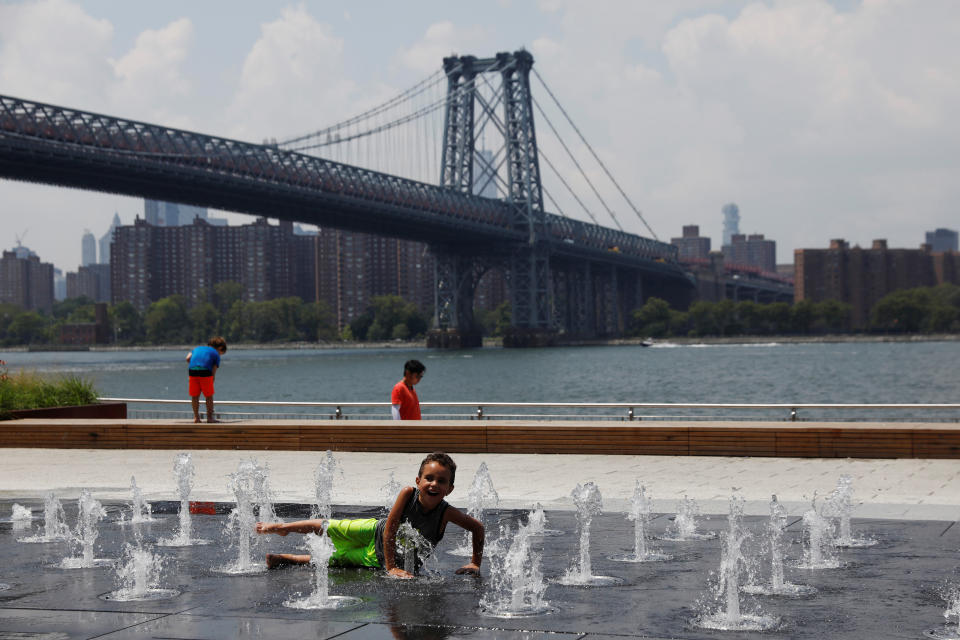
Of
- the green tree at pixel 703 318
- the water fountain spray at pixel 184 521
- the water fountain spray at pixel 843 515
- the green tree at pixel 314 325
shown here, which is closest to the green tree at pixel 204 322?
the green tree at pixel 314 325

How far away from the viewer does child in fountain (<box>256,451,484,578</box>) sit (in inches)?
249

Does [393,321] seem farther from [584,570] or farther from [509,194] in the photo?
[584,570]

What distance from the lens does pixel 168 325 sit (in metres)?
179

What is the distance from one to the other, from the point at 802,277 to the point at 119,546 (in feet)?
645

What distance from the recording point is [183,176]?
67.1m

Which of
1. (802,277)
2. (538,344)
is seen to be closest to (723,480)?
(538,344)

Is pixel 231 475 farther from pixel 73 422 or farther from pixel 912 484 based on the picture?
pixel 912 484

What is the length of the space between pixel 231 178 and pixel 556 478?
200ft

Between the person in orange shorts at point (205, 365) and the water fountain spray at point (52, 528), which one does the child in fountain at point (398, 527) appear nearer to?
the water fountain spray at point (52, 528)

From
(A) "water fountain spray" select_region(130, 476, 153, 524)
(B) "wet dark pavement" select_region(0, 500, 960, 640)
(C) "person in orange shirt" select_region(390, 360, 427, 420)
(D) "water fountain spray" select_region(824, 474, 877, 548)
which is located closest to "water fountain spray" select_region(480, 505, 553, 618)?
(B) "wet dark pavement" select_region(0, 500, 960, 640)

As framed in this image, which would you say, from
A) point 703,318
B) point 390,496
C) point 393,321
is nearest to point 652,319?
point 703,318

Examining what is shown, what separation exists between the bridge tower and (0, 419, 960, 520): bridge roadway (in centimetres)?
8839

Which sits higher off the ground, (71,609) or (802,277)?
(802,277)

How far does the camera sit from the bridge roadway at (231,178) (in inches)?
2475
